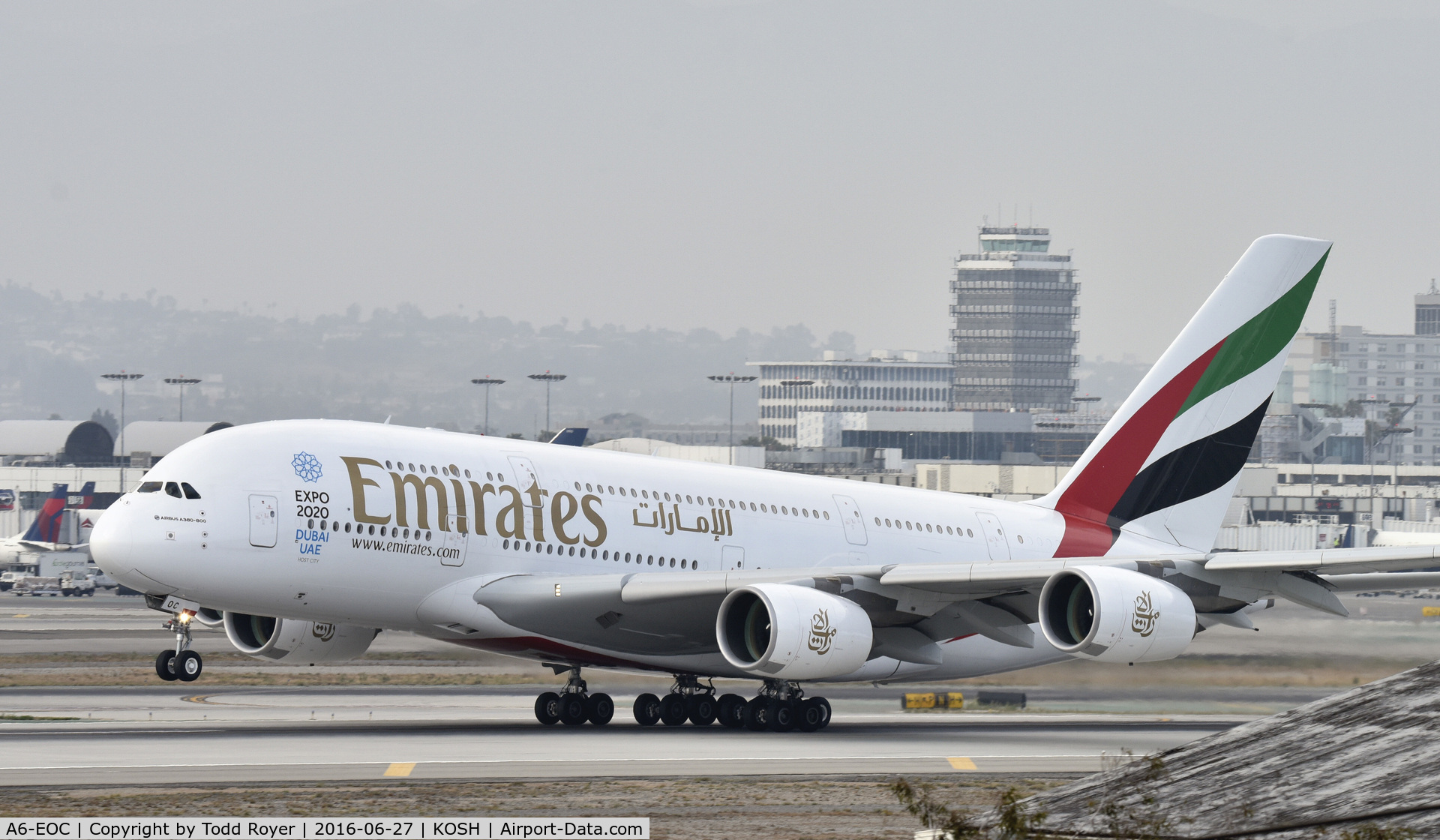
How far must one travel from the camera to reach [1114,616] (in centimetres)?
2597

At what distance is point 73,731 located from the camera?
28172 millimetres

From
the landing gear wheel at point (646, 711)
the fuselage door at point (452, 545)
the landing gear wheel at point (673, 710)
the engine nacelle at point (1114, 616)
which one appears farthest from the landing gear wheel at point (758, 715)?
the fuselage door at point (452, 545)

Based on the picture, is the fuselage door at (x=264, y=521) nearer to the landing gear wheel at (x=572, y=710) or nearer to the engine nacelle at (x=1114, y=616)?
the landing gear wheel at (x=572, y=710)

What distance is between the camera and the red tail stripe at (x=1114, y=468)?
34344mm

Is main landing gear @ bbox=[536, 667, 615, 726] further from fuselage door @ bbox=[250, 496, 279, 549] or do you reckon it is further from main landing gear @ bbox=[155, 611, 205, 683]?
main landing gear @ bbox=[155, 611, 205, 683]

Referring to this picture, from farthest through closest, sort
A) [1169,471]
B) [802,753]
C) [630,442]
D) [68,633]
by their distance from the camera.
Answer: [630,442]
[68,633]
[1169,471]
[802,753]

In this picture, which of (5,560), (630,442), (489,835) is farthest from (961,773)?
(630,442)

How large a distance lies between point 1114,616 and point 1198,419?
9.67m

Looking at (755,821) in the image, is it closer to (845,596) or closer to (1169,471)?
(845,596)

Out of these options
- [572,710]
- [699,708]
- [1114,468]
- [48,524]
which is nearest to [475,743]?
[572,710]

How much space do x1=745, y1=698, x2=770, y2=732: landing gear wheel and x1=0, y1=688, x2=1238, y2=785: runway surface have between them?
0.87 feet

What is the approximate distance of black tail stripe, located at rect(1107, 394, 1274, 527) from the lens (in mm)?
34750

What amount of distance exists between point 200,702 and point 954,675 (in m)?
15.9

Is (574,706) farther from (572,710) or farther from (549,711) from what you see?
(549,711)
